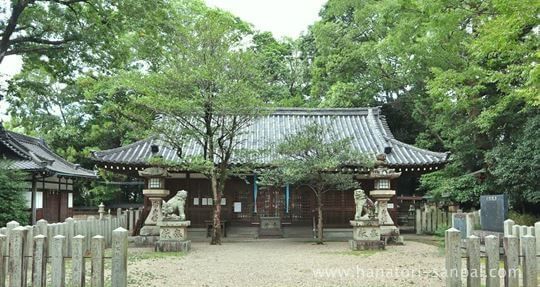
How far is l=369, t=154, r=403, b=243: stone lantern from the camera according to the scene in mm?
17062

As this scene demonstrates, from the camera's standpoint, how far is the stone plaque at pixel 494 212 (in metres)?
11.7

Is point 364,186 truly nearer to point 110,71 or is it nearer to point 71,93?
point 110,71

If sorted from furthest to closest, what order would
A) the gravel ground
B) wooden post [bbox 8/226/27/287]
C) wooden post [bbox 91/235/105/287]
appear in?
the gravel ground → wooden post [bbox 8/226/27/287] → wooden post [bbox 91/235/105/287]

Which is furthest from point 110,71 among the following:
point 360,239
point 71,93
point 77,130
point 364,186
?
point 71,93

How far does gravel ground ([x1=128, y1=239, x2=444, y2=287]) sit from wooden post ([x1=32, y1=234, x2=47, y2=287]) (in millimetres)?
2133

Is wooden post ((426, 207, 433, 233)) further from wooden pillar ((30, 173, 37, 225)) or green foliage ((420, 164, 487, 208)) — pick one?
wooden pillar ((30, 173, 37, 225))

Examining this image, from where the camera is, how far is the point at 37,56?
46.1ft

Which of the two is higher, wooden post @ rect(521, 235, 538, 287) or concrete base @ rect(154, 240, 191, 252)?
wooden post @ rect(521, 235, 538, 287)

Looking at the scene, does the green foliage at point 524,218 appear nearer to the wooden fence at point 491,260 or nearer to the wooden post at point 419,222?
the wooden post at point 419,222

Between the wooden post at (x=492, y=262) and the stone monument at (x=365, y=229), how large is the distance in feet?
29.0

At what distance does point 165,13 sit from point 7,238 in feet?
28.8

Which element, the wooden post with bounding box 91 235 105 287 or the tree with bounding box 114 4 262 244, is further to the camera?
the tree with bounding box 114 4 262 244

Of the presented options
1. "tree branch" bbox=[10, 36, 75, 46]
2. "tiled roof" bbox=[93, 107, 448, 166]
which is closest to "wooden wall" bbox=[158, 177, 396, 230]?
"tiled roof" bbox=[93, 107, 448, 166]

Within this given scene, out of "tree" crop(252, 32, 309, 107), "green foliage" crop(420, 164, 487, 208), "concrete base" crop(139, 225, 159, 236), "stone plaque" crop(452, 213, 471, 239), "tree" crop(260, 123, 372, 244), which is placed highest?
"tree" crop(252, 32, 309, 107)
